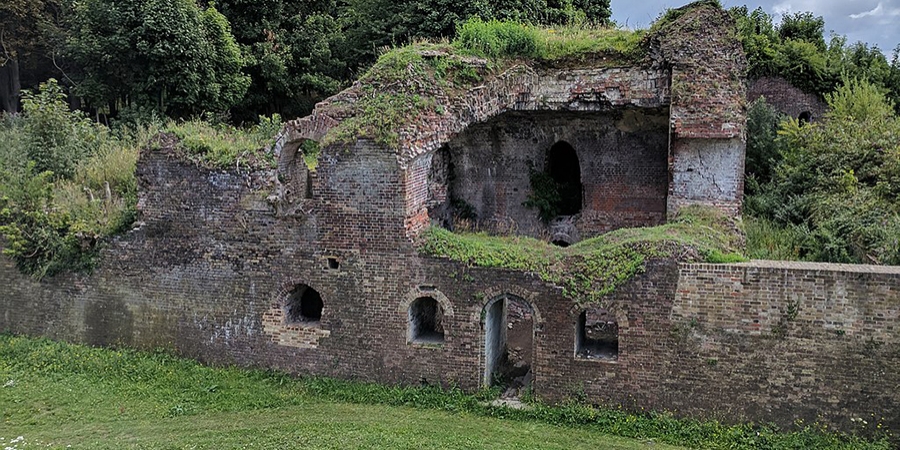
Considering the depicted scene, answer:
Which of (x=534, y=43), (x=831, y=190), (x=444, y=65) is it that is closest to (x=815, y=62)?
(x=831, y=190)

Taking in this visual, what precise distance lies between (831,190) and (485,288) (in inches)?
351

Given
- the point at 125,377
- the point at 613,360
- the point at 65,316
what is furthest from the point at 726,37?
the point at 65,316

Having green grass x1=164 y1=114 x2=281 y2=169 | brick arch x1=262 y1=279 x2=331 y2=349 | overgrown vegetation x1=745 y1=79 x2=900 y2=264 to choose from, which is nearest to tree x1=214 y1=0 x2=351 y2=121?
green grass x1=164 y1=114 x2=281 y2=169

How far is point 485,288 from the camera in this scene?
33.0ft

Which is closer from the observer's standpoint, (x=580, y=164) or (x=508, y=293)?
(x=508, y=293)

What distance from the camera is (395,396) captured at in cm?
1023

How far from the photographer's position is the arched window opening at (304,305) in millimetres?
11289

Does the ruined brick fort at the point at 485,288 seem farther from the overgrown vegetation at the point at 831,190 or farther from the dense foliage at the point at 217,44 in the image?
the dense foliage at the point at 217,44

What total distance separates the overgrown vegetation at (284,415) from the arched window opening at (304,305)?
106cm

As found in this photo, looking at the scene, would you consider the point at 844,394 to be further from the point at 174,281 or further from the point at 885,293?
the point at 174,281

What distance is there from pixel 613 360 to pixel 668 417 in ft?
3.53

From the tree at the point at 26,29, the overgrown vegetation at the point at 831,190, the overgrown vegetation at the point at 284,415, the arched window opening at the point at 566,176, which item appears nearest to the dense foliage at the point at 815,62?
the overgrown vegetation at the point at 831,190

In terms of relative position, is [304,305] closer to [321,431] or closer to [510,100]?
[321,431]

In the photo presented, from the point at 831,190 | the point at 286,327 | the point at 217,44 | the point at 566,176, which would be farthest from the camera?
the point at 217,44
